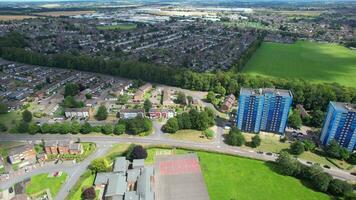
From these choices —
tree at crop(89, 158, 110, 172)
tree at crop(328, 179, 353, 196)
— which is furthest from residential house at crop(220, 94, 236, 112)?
tree at crop(89, 158, 110, 172)

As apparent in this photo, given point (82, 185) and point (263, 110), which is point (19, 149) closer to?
point (82, 185)

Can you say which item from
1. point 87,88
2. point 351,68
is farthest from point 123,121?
point 351,68

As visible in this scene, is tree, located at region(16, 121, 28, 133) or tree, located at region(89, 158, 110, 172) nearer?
tree, located at region(89, 158, 110, 172)

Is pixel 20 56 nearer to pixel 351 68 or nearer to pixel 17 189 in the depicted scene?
pixel 17 189

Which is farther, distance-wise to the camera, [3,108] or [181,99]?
[181,99]

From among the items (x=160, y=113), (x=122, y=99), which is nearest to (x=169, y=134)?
(x=160, y=113)

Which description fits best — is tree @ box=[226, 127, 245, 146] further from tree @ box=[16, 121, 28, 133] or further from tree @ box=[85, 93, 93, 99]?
tree @ box=[16, 121, 28, 133]
